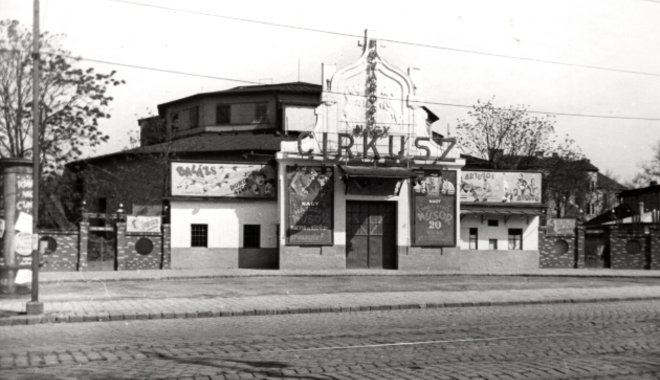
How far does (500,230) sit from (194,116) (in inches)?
1279

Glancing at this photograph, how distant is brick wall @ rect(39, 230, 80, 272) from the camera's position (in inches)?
1286

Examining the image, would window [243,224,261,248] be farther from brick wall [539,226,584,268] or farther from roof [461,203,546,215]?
brick wall [539,226,584,268]

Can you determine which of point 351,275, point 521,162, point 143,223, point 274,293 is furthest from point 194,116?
point 274,293

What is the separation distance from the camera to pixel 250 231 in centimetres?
3647

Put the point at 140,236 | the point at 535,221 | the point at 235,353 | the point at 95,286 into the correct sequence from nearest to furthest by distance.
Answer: the point at 235,353
the point at 95,286
the point at 140,236
the point at 535,221

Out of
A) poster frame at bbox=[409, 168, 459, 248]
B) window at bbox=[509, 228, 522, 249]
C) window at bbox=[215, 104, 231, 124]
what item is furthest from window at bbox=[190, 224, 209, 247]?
window at bbox=[215, 104, 231, 124]

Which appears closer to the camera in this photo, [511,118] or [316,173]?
[316,173]

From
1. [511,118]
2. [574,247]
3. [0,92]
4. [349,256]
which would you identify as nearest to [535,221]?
[574,247]

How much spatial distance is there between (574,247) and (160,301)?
26920 mm

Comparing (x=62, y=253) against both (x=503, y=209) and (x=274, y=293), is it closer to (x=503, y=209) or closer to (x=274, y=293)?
(x=274, y=293)

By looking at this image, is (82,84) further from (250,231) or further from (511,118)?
(511,118)

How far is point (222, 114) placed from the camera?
2416 inches

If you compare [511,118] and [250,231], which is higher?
[511,118]

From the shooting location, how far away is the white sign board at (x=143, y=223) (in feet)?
112
